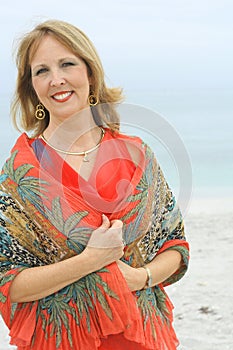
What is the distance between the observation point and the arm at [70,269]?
2.61m

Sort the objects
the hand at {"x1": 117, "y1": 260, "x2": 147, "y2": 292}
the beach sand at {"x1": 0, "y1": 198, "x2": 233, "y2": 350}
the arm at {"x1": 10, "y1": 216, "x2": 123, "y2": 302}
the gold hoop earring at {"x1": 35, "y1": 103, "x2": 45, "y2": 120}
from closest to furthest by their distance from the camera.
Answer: the arm at {"x1": 10, "y1": 216, "x2": 123, "y2": 302} → the hand at {"x1": 117, "y1": 260, "x2": 147, "y2": 292} → the gold hoop earring at {"x1": 35, "y1": 103, "x2": 45, "y2": 120} → the beach sand at {"x1": 0, "y1": 198, "x2": 233, "y2": 350}

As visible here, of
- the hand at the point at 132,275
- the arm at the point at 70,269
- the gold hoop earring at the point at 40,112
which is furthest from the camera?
the gold hoop earring at the point at 40,112

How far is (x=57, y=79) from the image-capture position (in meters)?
2.63

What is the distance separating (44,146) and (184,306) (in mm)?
3287

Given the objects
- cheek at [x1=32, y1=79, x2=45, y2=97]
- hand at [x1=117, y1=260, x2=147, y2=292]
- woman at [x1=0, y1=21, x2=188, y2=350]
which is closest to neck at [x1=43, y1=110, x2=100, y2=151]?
woman at [x1=0, y1=21, x2=188, y2=350]

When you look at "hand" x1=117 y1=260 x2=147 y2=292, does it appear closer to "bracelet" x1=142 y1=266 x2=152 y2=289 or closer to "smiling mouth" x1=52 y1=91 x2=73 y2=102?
"bracelet" x1=142 y1=266 x2=152 y2=289

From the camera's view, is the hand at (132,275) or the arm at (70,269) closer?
the arm at (70,269)

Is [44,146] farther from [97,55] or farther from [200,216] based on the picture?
[200,216]

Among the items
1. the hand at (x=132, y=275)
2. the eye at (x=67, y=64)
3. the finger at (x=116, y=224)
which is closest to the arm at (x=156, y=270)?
the hand at (x=132, y=275)

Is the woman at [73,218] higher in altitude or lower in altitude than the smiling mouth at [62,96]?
lower

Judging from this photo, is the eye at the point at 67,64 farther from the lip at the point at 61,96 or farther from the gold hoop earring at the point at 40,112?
the gold hoop earring at the point at 40,112

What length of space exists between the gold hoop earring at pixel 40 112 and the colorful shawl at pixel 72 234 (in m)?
0.10

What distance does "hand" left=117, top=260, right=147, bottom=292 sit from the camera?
272 centimetres

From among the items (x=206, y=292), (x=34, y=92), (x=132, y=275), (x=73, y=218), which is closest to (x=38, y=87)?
(x=34, y=92)
